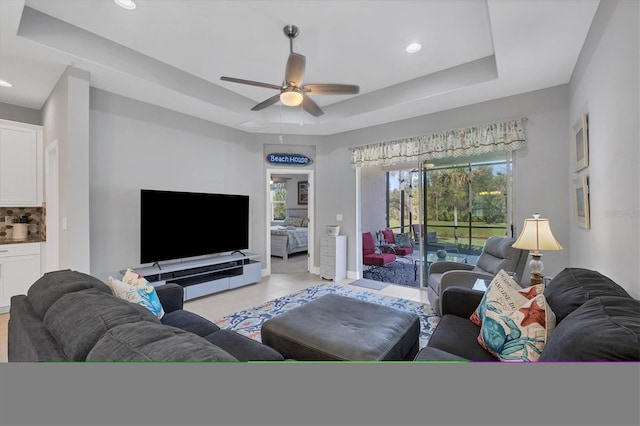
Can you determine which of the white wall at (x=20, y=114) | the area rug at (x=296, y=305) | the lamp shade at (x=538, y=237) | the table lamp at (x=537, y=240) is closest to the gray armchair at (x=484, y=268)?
the area rug at (x=296, y=305)

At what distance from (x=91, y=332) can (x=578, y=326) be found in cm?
152

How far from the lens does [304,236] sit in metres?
7.15

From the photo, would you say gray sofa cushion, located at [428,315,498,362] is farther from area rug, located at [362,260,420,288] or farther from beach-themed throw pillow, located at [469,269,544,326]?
area rug, located at [362,260,420,288]

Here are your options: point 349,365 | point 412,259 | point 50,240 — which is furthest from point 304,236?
point 349,365

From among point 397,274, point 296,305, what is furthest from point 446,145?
point 296,305

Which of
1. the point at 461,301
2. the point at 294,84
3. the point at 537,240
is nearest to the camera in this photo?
the point at 461,301

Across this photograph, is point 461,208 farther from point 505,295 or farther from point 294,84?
point 294,84

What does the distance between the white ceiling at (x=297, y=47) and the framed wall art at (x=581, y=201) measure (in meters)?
1.12

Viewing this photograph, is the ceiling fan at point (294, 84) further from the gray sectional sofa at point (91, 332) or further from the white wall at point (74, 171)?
the gray sectional sofa at point (91, 332)

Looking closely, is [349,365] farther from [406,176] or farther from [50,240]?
[406,176]

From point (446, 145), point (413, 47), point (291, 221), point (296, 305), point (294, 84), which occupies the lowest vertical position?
point (296, 305)

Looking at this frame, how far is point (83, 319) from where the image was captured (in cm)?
89

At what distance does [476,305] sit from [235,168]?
157 inches

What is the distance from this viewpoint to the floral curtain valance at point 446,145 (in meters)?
3.30
